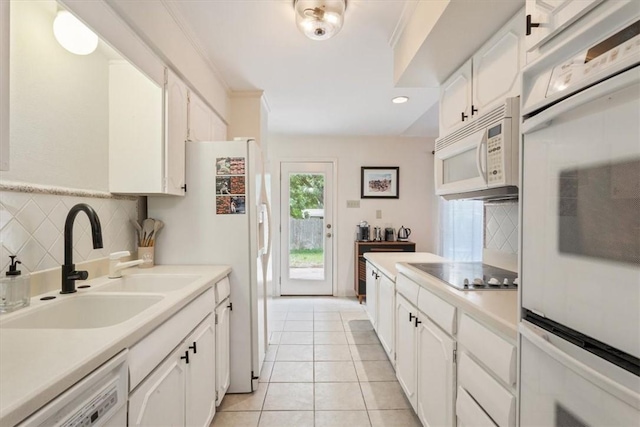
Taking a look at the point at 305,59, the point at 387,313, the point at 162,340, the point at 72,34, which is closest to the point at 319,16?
the point at 305,59

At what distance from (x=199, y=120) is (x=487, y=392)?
2344mm

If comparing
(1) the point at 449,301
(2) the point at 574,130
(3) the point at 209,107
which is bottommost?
(1) the point at 449,301

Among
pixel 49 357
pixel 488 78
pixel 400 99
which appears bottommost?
pixel 49 357

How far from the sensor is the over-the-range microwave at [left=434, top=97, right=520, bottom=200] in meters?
1.26

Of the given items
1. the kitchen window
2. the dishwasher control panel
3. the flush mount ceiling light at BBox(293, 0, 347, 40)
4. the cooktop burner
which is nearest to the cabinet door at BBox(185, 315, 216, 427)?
the dishwasher control panel

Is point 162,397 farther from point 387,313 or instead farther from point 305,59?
point 305,59

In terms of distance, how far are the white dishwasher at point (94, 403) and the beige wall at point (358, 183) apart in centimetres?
367

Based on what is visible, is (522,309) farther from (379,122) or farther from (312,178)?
(312,178)

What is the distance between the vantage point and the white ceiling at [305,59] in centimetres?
180

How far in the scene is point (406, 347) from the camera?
188 cm

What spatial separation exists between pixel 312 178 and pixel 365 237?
1194 mm

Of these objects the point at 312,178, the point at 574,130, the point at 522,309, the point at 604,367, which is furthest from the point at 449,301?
the point at 312,178

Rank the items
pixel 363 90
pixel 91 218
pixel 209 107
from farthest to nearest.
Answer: pixel 363 90 < pixel 209 107 < pixel 91 218

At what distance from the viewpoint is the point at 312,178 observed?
4586mm
